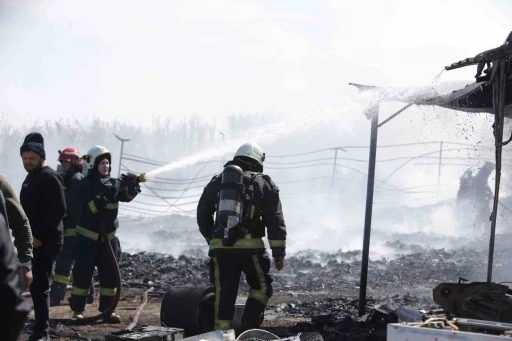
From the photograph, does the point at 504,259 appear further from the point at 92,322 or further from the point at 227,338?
the point at 227,338

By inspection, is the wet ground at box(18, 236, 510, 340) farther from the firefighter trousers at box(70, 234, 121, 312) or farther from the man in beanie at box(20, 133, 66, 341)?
the man in beanie at box(20, 133, 66, 341)

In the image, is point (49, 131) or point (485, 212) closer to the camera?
point (485, 212)

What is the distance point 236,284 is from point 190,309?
0.55 meters

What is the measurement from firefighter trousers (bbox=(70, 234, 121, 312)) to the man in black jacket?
560cm

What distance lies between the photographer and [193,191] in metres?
36.5

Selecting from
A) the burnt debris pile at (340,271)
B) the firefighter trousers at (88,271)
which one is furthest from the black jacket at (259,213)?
the burnt debris pile at (340,271)

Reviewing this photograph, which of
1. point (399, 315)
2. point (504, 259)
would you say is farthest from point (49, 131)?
point (399, 315)

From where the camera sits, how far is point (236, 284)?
6734mm

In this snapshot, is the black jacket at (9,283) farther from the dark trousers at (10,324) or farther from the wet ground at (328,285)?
the wet ground at (328,285)

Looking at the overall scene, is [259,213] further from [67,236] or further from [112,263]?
[67,236]

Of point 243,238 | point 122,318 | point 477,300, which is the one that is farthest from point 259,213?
point 122,318

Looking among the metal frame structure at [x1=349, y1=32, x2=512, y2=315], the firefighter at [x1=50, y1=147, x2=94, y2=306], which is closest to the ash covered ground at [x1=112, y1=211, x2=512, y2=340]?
the metal frame structure at [x1=349, y1=32, x2=512, y2=315]

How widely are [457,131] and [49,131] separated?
110ft

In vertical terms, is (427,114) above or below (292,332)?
above
